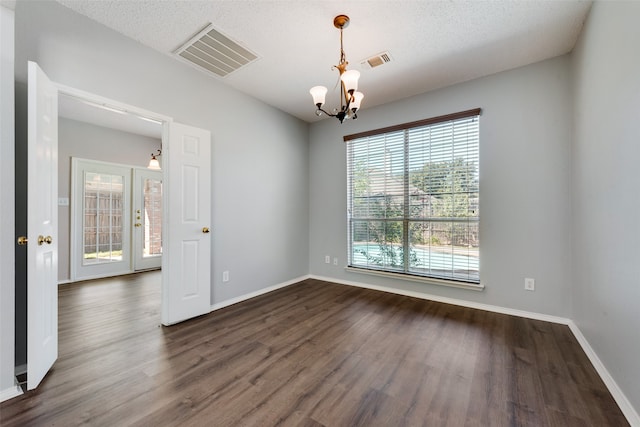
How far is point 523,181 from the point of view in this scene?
113 inches

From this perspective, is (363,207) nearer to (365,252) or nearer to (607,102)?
(365,252)

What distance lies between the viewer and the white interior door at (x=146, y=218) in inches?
205

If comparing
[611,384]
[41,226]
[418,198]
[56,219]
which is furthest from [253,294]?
[611,384]

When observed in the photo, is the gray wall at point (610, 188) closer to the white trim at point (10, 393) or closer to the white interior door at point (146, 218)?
the white trim at point (10, 393)

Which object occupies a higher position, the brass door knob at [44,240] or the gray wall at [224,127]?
the gray wall at [224,127]

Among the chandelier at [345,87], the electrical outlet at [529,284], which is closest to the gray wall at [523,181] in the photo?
the electrical outlet at [529,284]

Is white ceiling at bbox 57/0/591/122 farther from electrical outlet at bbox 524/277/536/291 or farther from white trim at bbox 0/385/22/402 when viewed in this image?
white trim at bbox 0/385/22/402

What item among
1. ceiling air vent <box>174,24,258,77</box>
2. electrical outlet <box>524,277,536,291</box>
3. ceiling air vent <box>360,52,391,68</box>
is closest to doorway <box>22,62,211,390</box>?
ceiling air vent <box>174,24,258,77</box>

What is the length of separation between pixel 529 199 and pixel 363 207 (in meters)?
2.05

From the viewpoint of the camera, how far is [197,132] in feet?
9.53

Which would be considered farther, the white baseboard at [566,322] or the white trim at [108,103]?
the white trim at [108,103]

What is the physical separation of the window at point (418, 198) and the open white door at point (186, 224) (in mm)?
2202

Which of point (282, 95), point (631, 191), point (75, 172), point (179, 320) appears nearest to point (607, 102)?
point (631, 191)

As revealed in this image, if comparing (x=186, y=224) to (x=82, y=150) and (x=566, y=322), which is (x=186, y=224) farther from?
(x=566, y=322)
